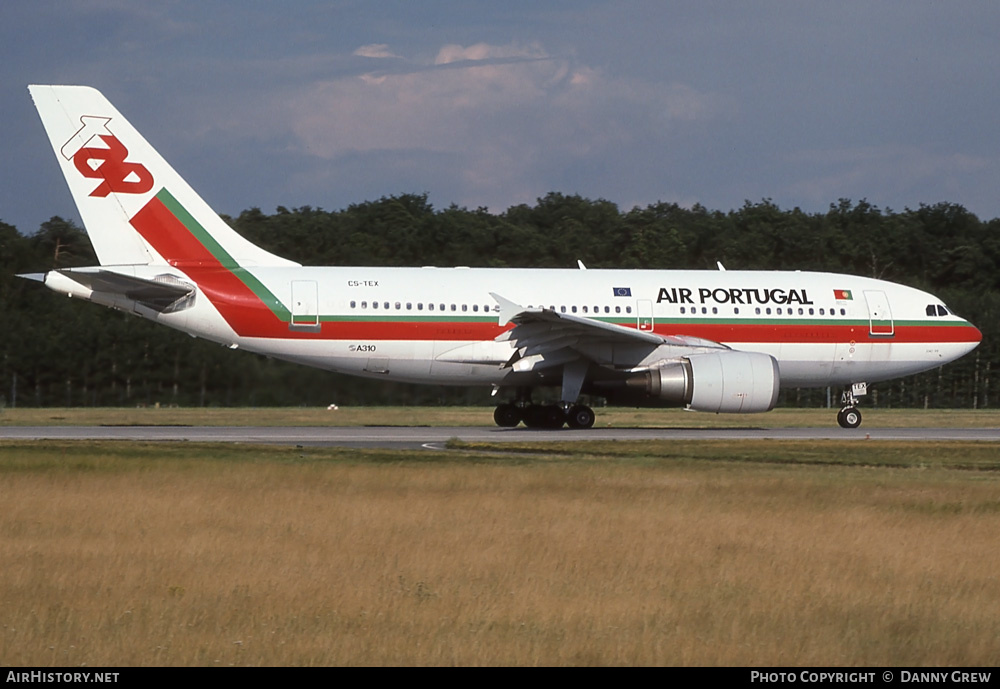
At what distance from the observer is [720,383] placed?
23.9 m

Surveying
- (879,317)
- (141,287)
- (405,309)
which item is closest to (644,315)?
(405,309)

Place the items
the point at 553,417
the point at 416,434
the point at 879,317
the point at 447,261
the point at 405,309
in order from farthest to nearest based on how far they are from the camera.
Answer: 1. the point at 447,261
2. the point at 879,317
3. the point at 553,417
4. the point at 405,309
5. the point at 416,434

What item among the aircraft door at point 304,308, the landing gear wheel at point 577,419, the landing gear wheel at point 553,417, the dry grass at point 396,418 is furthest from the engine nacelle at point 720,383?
the aircraft door at point 304,308

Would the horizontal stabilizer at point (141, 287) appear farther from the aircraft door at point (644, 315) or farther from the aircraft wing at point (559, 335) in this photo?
the aircraft door at point (644, 315)

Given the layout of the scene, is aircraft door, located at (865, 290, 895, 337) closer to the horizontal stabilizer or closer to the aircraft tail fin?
the aircraft tail fin

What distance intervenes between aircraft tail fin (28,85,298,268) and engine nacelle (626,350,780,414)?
9.47 m

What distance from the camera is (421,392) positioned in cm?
3119

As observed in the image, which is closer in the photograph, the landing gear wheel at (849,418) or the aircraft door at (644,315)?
the aircraft door at (644,315)

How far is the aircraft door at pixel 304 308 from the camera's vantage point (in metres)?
25.0

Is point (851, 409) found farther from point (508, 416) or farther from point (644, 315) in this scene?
point (508, 416)

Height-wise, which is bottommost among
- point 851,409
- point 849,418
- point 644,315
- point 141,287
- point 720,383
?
point 849,418

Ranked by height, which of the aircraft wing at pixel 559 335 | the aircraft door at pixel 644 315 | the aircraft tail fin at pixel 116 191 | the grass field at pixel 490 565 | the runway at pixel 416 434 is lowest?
the grass field at pixel 490 565

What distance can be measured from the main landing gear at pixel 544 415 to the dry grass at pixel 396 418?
2.25 m

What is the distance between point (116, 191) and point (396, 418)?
1020 cm
